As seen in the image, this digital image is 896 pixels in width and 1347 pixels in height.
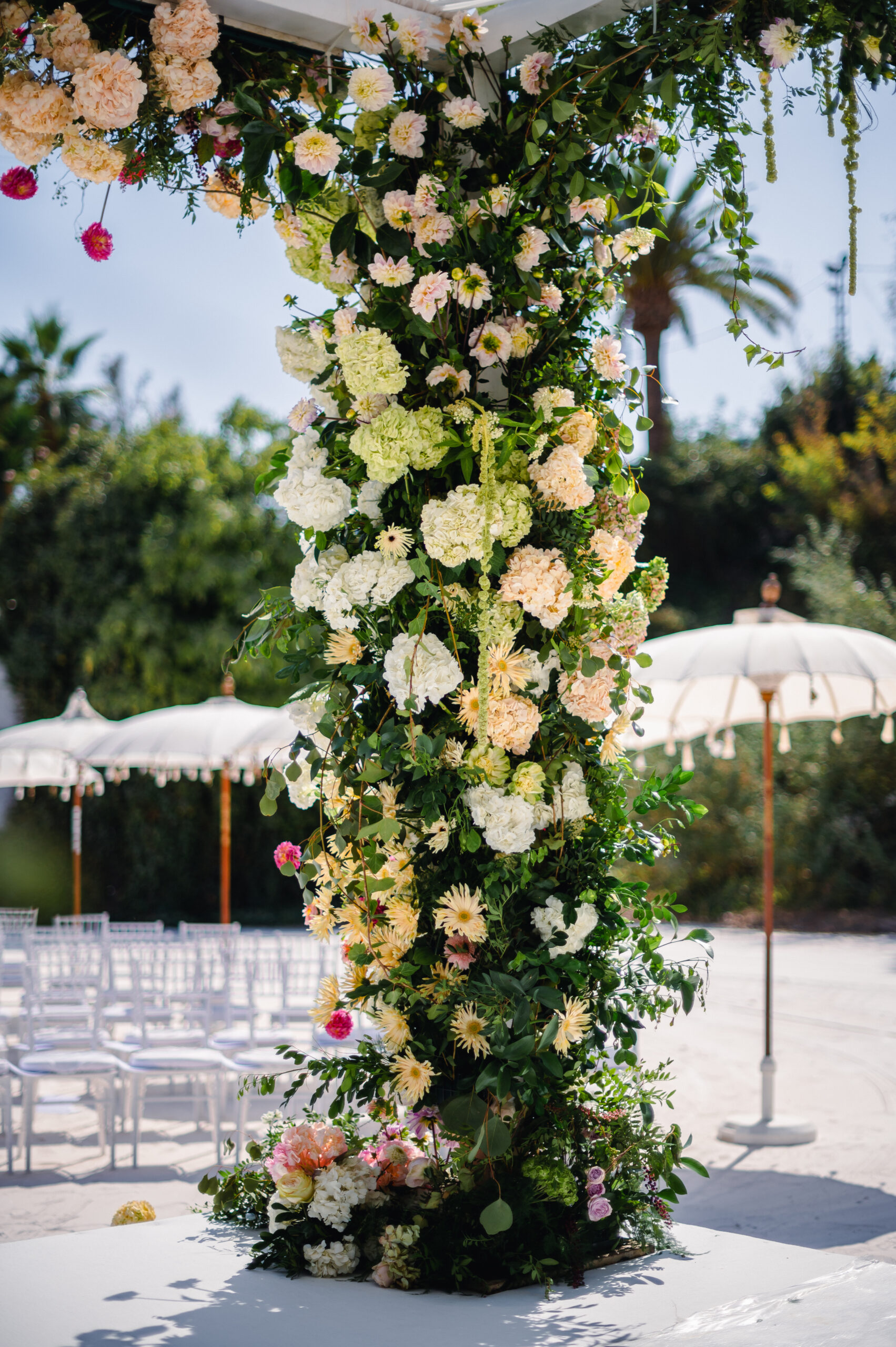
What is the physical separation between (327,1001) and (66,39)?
8.25 feet

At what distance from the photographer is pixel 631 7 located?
323 cm

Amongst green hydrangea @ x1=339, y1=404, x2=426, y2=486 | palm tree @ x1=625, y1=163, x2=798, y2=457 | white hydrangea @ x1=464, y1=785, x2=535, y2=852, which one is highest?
palm tree @ x1=625, y1=163, x2=798, y2=457

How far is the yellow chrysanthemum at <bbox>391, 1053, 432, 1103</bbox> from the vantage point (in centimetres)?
303

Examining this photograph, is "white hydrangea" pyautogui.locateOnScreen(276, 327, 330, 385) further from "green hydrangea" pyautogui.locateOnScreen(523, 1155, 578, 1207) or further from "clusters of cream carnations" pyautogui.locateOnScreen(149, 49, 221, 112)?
"green hydrangea" pyautogui.locateOnScreen(523, 1155, 578, 1207)

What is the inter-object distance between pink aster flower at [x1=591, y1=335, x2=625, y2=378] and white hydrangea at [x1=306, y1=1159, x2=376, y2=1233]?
7.10ft

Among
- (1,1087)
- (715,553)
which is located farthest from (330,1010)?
(715,553)

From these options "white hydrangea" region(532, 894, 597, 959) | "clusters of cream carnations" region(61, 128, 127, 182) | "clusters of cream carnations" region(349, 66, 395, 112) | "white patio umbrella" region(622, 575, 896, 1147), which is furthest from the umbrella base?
"clusters of cream carnations" region(61, 128, 127, 182)

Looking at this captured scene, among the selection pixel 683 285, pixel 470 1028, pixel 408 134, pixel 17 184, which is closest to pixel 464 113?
pixel 408 134

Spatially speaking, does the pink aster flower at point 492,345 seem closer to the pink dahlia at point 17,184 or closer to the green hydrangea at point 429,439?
the green hydrangea at point 429,439

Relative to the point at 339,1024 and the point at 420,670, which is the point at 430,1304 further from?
the point at 420,670

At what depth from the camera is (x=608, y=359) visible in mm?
3268

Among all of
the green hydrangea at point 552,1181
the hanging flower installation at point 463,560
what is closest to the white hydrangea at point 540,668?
the hanging flower installation at point 463,560

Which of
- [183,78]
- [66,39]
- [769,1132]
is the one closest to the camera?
[66,39]

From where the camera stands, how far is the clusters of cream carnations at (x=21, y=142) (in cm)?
319
